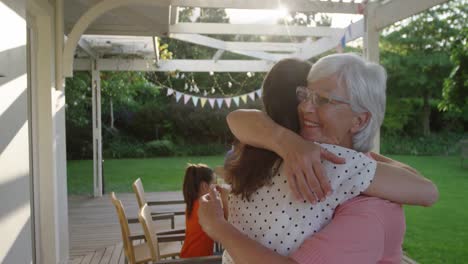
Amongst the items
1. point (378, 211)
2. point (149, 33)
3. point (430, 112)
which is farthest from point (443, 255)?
point (430, 112)

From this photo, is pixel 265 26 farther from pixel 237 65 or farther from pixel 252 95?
pixel 252 95

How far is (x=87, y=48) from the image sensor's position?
698 cm

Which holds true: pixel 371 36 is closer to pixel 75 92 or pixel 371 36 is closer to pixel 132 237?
pixel 132 237

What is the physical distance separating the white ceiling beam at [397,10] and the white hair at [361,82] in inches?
81.2

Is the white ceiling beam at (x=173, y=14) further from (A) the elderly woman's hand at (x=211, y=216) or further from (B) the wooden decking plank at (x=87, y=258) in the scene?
(A) the elderly woman's hand at (x=211, y=216)

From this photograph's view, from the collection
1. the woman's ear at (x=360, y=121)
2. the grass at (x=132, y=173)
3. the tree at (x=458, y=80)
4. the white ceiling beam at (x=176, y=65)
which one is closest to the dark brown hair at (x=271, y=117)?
the woman's ear at (x=360, y=121)

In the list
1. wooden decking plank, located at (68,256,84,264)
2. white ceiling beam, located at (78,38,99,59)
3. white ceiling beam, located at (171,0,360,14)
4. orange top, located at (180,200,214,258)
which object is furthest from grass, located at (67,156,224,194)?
orange top, located at (180,200,214,258)

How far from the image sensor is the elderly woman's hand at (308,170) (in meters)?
0.87

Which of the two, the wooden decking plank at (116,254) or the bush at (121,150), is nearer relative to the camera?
the wooden decking plank at (116,254)

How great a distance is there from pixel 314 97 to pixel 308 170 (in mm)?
186

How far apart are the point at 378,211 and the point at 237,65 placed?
7.36 metres

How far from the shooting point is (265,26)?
6.07 m

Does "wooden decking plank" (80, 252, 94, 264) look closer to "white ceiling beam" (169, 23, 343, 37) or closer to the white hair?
"white ceiling beam" (169, 23, 343, 37)

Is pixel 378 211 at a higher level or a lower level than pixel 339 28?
lower
